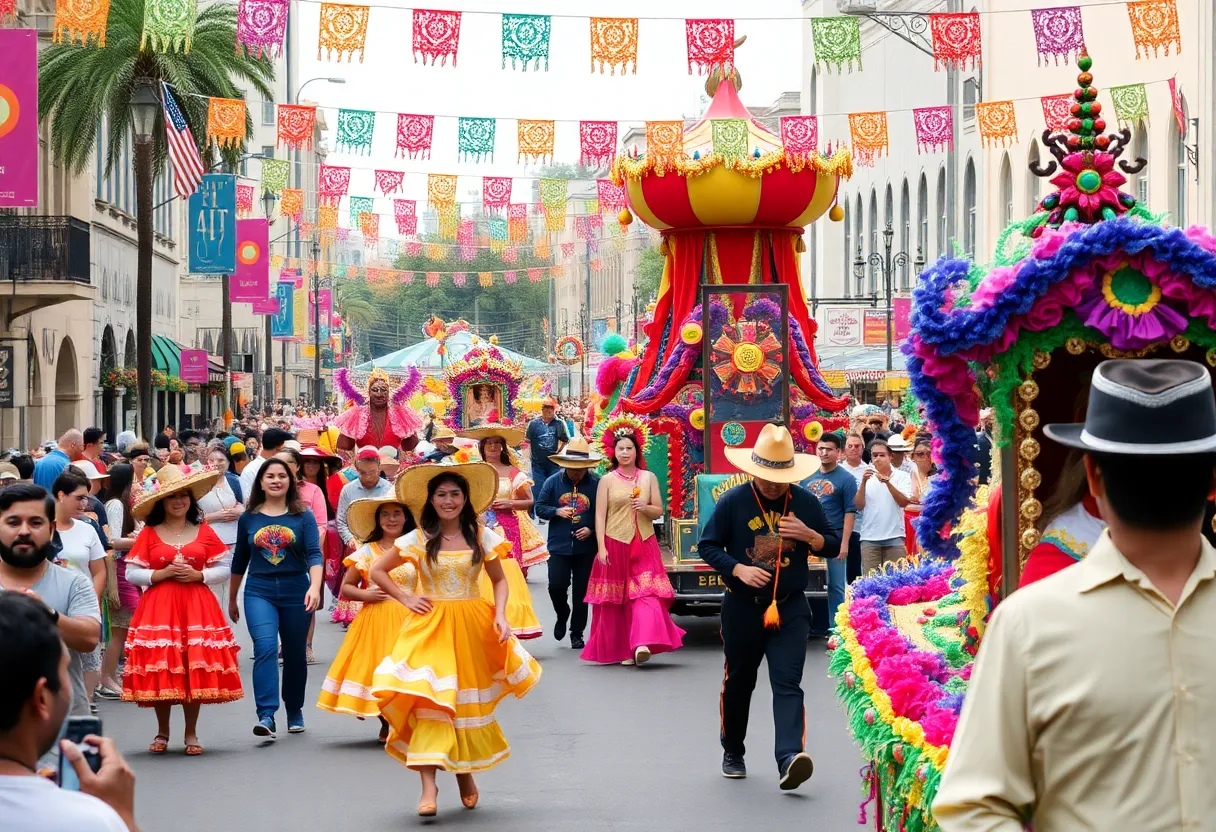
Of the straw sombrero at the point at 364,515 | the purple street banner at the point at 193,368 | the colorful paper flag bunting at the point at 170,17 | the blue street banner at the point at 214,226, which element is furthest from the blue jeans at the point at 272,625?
the purple street banner at the point at 193,368

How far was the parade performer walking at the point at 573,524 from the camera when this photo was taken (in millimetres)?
15477

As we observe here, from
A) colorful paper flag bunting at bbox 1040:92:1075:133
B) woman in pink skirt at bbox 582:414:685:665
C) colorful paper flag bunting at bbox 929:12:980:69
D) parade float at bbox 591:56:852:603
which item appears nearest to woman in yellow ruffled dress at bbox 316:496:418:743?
woman in pink skirt at bbox 582:414:685:665

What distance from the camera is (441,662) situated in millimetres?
9141

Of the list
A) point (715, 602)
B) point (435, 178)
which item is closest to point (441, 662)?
point (715, 602)

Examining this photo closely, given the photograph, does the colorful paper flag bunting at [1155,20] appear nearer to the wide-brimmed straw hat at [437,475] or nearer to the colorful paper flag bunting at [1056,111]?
the colorful paper flag bunting at [1056,111]

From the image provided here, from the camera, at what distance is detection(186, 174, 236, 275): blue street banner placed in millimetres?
29812

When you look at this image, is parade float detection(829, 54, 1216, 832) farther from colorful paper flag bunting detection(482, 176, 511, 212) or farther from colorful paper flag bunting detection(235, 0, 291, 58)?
colorful paper flag bunting detection(482, 176, 511, 212)

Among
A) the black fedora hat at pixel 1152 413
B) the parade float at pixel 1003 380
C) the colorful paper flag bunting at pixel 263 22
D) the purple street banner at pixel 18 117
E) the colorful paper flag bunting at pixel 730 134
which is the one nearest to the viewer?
the black fedora hat at pixel 1152 413

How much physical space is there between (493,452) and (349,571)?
610cm

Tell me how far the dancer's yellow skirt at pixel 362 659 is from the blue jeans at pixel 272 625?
2.25 ft

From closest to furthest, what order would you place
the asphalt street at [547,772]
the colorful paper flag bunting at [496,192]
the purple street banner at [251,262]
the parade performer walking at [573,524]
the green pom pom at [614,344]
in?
the asphalt street at [547,772], the parade performer walking at [573,524], the green pom pom at [614,344], the colorful paper flag bunting at [496,192], the purple street banner at [251,262]

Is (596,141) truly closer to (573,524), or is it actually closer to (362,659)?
(573,524)

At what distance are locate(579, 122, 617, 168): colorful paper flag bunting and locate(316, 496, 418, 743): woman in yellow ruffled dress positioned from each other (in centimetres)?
1198

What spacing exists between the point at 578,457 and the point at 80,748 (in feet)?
40.0
